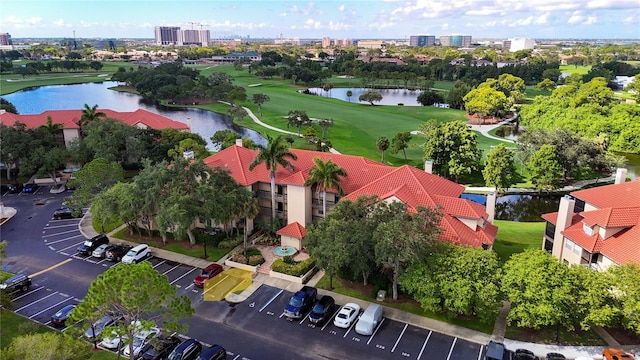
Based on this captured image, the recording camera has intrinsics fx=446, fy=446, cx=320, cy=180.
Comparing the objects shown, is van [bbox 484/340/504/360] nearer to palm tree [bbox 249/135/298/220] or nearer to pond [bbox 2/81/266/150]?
palm tree [bbox 249/135/298/220]

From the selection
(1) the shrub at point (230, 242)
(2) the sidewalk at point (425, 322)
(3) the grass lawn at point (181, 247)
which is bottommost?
(2) the sidewalk at point (425, 322)

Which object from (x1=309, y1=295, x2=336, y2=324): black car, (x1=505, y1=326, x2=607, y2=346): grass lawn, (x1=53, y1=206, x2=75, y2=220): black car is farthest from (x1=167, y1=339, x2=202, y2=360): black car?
(x1=53, y1=206, x2=75, y2=220): black car

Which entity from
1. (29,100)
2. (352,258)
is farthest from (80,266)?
(29,100)

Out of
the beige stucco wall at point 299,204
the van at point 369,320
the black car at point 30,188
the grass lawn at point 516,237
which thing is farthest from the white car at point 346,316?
the black car at point 30,188

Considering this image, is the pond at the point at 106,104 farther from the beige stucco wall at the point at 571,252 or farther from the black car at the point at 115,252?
the beige stucco wall at the point at 571,252

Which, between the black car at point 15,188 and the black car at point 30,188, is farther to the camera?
the black car at point 30,188

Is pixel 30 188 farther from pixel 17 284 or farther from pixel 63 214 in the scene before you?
pixel 17 284
